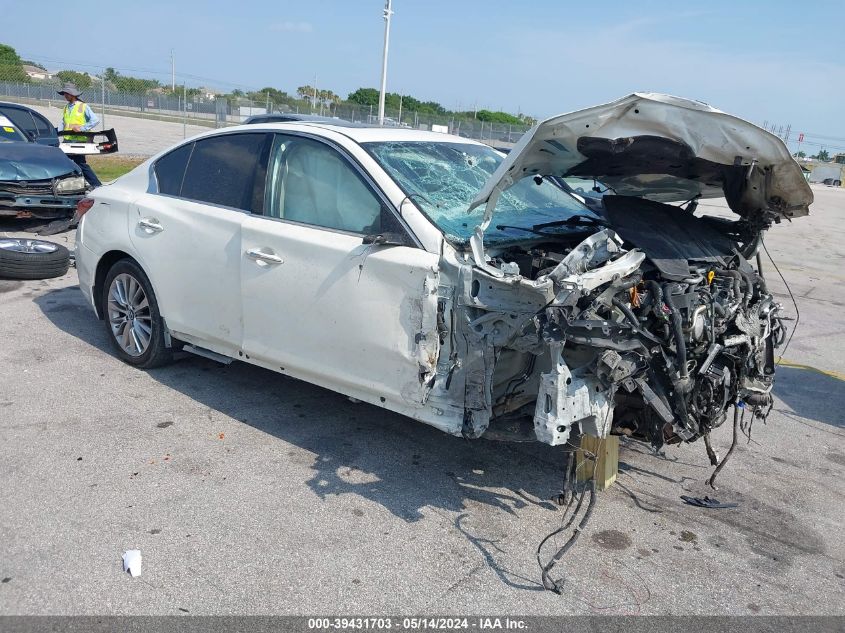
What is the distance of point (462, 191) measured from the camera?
4719 mm

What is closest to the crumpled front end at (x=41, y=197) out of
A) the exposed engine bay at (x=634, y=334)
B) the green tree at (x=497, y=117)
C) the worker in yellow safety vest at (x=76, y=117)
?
the worker in yellow safety vest at (x=76, y=117)

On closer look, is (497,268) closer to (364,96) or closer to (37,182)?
(37,182)

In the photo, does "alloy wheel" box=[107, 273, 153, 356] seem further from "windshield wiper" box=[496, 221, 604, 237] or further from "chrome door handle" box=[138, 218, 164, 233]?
"windshield wiper" box=[496, 221, 604, 237]

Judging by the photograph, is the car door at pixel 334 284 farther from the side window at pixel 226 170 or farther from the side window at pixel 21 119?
the side window at pixel 21 119

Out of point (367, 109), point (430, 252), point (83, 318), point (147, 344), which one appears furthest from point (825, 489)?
point (367, 109)

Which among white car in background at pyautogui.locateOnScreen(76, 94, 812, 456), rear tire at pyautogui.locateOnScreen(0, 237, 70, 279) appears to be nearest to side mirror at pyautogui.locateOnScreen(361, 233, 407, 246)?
white car in background at pyautogui.locateOnScreen(76, 94, 812, 456)

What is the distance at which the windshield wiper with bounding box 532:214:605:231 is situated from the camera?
14.8ft

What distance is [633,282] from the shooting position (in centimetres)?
377

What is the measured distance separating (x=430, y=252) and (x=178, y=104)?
4314cm

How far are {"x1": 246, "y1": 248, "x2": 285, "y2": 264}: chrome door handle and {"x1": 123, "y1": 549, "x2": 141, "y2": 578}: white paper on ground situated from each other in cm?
182

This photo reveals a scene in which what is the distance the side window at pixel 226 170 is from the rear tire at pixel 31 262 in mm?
3337

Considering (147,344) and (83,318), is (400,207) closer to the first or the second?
(147,344)

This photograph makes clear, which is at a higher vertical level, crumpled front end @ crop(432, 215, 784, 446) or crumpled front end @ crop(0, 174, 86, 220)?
crumpled front end @ crop(432, 215, 784, 446)

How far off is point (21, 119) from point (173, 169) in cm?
800
